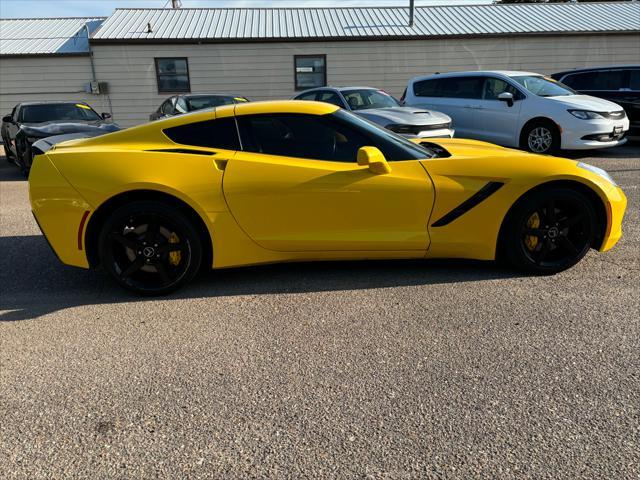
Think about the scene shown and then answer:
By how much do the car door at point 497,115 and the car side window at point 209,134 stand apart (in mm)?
7597

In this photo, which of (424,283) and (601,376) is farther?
(424,283)

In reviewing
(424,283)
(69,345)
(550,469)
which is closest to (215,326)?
(69,345)

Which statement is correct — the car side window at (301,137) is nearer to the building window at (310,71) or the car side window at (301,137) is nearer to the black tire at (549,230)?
the black tire at (549,230)

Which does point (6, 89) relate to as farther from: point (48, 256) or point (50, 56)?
point (48, 256)

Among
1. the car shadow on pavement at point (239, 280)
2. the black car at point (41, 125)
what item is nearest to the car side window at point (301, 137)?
the car shadow on pavement at point (239, 280)

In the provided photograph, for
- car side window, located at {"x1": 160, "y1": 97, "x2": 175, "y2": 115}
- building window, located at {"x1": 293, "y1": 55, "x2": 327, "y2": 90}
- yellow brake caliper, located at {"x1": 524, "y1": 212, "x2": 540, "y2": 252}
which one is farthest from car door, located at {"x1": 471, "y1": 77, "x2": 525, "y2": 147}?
building window, located at {"x1": 293, "y1": 55, "x2": 327, "y2": 90}

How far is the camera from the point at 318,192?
3.59 m

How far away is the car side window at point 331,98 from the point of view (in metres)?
9.91

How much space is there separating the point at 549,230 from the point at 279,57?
15.1 m

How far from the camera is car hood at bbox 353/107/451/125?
8.53 metres

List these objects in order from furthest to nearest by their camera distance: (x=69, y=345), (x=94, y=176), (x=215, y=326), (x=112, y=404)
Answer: (x=94, y=176) < (x=215, y=326) < (x=69, y=345) < (x=112, y=404)

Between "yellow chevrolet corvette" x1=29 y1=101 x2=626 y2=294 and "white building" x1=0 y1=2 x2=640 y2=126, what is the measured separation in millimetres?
14349

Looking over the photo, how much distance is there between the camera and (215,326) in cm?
325

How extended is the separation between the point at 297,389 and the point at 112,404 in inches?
35.1
